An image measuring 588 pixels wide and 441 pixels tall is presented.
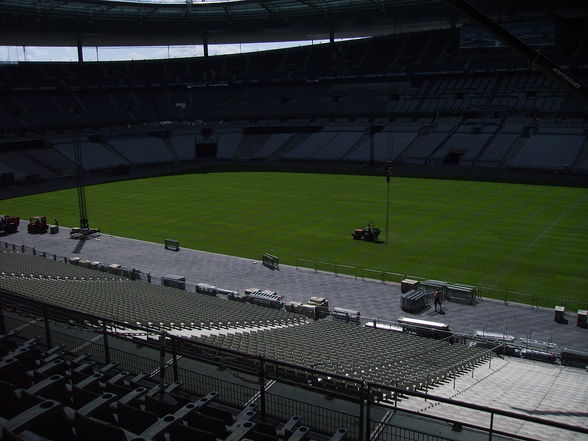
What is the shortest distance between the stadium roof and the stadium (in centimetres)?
58

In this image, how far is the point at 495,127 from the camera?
7531 centimetres

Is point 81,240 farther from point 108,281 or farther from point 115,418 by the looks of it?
point 115,418

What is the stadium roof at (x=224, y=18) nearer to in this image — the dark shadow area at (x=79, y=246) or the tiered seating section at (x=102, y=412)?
the dark shadow area at (x=79, y=246)

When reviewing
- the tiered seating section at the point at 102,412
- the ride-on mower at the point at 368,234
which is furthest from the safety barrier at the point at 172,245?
the tiered seating section at the point at 102,412

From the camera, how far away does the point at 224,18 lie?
3182 inches

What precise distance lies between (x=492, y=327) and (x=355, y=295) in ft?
21.1

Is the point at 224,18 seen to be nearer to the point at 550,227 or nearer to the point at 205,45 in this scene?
the point at 205,45

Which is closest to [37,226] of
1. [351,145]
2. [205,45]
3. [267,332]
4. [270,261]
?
[270,261]

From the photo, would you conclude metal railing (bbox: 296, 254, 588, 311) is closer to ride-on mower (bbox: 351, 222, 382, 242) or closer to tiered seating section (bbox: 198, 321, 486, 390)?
ride-on mower (bbox: 351, 222, 382, 242)

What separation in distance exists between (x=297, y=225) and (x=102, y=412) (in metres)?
33.5

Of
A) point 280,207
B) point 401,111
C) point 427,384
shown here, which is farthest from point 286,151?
point 427,384

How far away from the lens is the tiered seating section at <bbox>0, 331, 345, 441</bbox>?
5809mm

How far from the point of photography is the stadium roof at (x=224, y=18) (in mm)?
68188

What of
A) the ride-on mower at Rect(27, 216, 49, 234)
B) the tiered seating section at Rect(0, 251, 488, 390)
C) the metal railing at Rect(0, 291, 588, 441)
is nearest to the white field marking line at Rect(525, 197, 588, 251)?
the tiered seating section at Rect(0, 251, 488, 390)
